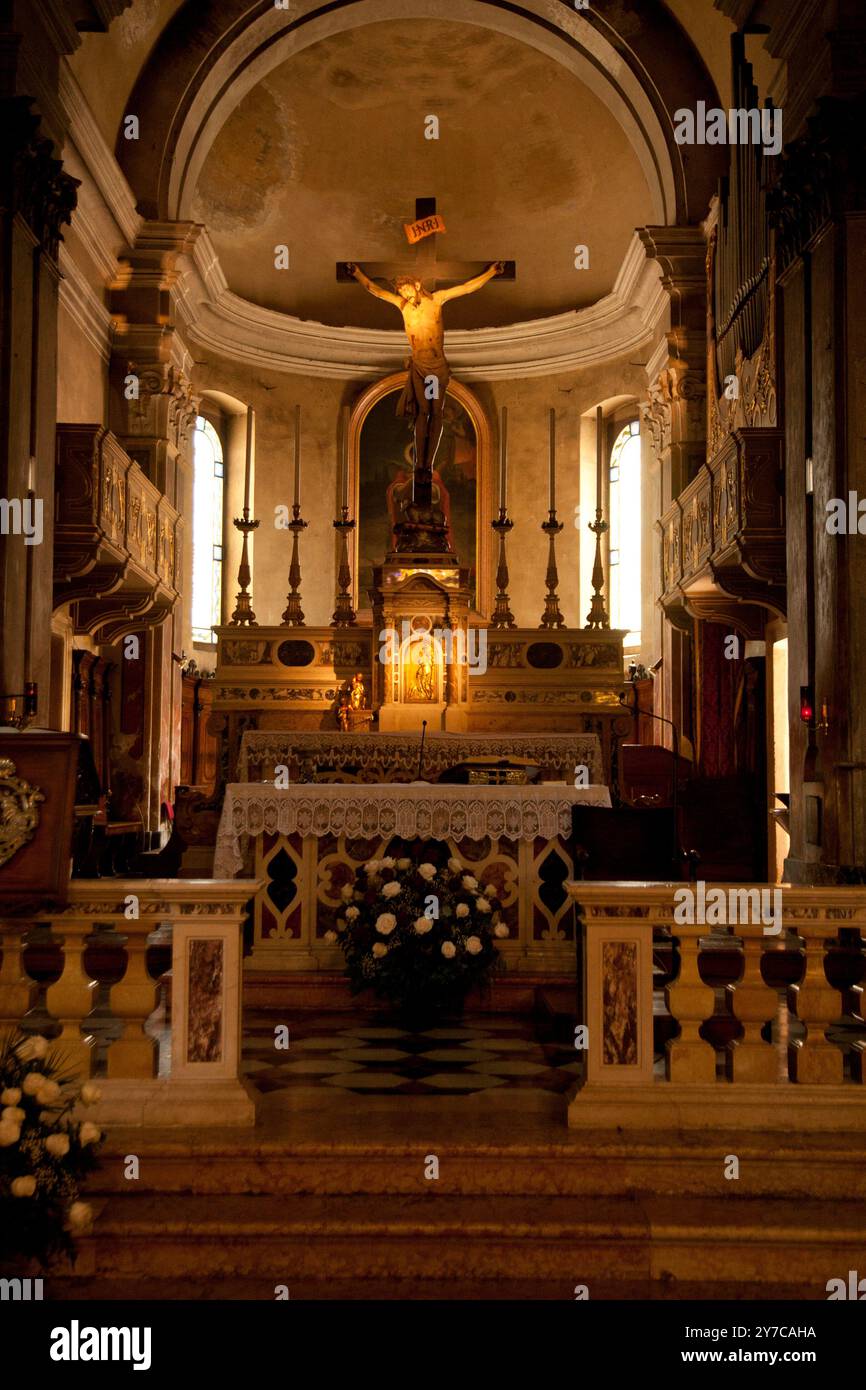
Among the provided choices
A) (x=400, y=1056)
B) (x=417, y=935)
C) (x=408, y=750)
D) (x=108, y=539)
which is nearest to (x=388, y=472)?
(x=108, y=539)

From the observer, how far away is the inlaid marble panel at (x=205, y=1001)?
4.38 metres

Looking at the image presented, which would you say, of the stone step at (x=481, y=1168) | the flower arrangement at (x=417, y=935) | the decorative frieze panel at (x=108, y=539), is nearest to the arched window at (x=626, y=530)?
the decorative frieze panel at (x=108, y=539)

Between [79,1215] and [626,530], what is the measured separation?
15.4 meters

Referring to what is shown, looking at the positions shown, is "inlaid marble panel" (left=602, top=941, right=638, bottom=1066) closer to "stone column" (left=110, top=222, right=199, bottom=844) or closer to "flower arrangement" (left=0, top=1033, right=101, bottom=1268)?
"flower arrangement" (left=0, top=1033, right=101, bottom=1268)

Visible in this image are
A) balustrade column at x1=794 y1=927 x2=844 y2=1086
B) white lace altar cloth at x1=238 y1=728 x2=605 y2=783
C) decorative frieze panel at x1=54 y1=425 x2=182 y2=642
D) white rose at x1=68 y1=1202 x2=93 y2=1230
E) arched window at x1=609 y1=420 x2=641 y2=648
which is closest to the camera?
white rose at x1=68 y1=1202 x2=93 y2=1230

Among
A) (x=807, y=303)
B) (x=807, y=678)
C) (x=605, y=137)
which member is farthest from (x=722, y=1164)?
(x=605, y=137)

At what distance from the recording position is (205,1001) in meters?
4.39

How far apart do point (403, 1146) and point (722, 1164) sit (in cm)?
98

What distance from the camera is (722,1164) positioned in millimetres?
4180

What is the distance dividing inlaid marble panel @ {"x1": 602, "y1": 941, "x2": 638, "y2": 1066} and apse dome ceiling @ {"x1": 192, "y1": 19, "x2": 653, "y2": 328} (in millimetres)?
14826

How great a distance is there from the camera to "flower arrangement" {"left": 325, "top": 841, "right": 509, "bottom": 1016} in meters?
6.01

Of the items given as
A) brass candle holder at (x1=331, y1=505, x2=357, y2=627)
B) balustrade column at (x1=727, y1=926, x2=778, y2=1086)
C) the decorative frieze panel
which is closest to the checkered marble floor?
balustrade column at (x1=727, y1=926, x2=778, y2=1086)

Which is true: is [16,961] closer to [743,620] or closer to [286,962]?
[286,962]
